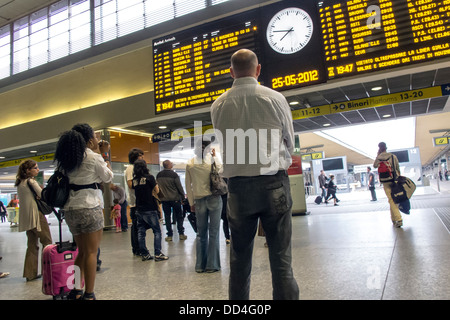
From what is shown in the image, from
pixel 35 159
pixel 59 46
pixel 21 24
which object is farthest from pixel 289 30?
pixel 35 159

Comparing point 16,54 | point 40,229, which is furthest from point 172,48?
point 16,54

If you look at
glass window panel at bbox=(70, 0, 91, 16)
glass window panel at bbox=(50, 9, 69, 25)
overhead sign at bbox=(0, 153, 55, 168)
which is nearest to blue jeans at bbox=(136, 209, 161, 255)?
glass window panel at bbox=(70, 0, 91, 16)

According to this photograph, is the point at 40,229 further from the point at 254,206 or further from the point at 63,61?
the point at 63,61

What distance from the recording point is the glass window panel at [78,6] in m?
10.2

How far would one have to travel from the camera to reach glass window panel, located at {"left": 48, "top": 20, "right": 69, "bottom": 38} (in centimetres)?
1044

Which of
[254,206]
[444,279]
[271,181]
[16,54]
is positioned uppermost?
[16,54]

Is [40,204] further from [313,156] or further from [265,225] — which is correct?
[313,156]

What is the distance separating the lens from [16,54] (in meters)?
11.4

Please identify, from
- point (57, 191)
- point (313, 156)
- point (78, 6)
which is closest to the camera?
point (57, 191)

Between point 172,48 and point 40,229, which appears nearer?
point 40,229

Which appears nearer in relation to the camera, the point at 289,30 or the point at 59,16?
the point at 289,30

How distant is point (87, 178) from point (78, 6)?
9.53 meters

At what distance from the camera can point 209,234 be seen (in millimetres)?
4094
